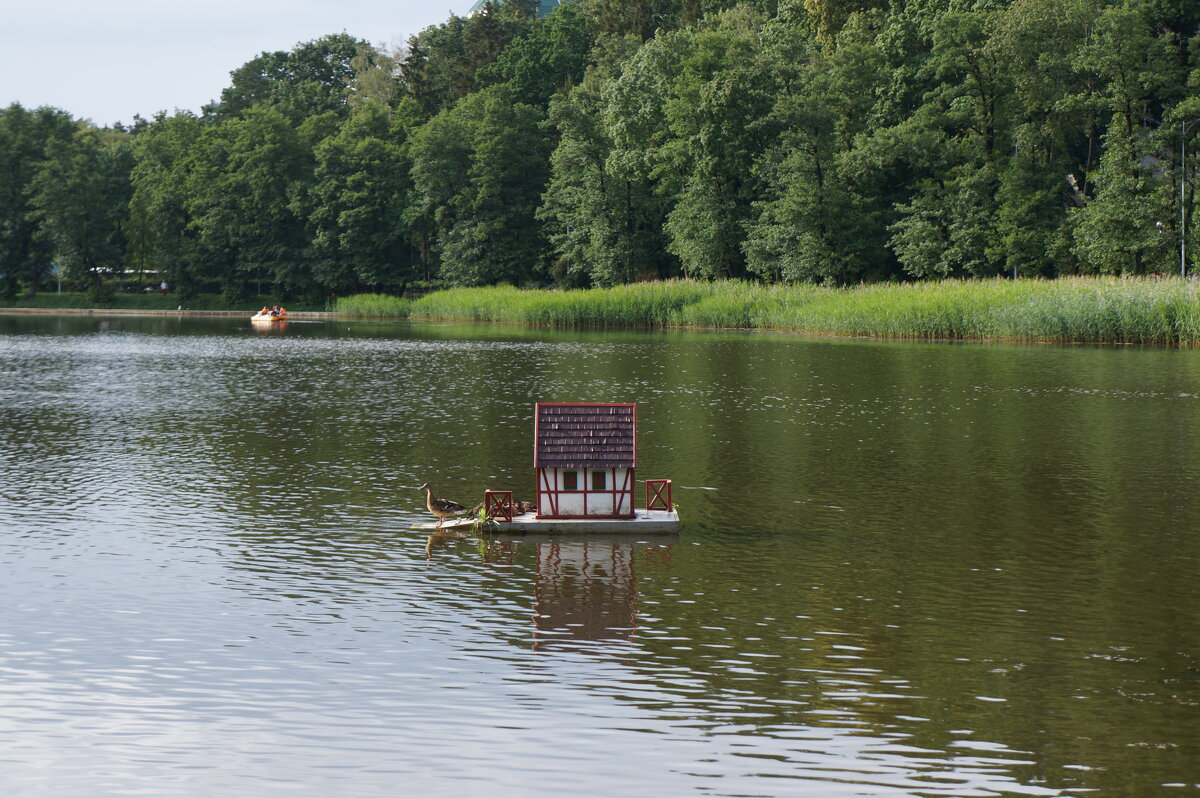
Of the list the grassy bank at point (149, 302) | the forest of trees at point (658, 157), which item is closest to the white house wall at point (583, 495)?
the forest of trees at point (658, 157)

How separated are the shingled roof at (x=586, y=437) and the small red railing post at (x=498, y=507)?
74cm

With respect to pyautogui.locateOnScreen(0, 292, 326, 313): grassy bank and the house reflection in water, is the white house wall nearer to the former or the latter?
the house reflection in water

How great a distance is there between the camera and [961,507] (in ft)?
61.6

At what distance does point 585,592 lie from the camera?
1368cm

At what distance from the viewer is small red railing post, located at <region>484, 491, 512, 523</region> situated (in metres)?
16.9

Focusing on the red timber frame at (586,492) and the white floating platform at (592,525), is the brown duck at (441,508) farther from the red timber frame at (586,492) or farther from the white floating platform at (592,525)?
the red timber frame at (586,492)

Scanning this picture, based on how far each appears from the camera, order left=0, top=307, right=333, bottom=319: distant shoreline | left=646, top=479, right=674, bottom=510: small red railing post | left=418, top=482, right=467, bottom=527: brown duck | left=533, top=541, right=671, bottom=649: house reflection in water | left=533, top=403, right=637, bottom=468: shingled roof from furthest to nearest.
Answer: left=0, top=307, right=333, bottom=319: distant shoreline
left=646, top=479, right=674, bottom=510: small red railing post
left=418, top=482, right=467, bottom=527: brown duck
left=533, top=403, right=637, bottom=468: shingled roof
left=533, top=541, right=671, bottom=649: house reflection in water

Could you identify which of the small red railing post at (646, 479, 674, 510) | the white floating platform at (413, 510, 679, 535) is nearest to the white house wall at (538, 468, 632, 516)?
the white floating platform at (413, 510, 679, 535)

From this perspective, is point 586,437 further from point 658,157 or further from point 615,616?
point 658,157

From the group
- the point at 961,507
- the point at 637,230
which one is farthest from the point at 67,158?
the point at 961,507

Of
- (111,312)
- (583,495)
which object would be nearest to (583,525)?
(583,495)

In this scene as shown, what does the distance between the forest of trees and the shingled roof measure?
58534 mm

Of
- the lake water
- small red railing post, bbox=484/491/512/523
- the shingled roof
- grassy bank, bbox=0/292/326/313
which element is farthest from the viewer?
grassy bank, bbox=0/292/326/313

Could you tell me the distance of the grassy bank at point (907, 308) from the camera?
53.8 meters
